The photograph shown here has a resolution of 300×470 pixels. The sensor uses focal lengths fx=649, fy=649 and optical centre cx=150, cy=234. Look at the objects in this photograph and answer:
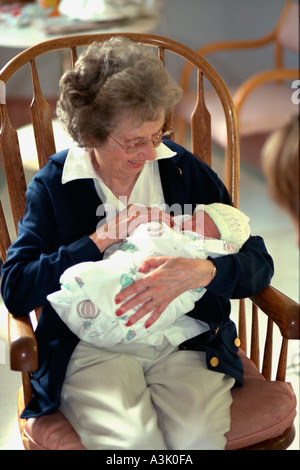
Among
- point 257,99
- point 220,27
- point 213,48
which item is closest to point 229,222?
point 257,99

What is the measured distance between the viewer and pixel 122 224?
1492 millimetres

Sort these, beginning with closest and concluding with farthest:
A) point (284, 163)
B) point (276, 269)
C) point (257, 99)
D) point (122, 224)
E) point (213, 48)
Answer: point (284, 163), point (122, 224), point (276, 269), point (257, 99), point (213, 48)

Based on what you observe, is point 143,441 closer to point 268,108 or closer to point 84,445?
point 84,445

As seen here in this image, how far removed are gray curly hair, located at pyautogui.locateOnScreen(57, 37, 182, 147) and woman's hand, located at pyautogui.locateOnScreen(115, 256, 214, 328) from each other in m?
0.33

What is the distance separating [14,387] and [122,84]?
1329 millimetres

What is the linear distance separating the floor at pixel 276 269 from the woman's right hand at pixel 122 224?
246 millimetres

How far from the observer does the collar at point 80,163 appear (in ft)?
5.12

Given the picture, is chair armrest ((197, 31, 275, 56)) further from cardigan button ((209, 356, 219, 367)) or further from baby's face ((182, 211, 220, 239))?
cardigan button ((209, 356, 219, 367))

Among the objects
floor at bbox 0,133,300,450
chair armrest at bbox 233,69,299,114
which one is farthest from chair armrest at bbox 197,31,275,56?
floor at bbox 0,133,300,450

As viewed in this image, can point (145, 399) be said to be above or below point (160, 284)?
below

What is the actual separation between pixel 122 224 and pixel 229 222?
0.24 metres

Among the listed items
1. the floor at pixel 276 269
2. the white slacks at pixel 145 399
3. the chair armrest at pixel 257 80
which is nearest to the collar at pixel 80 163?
the floor at pixel 276 269

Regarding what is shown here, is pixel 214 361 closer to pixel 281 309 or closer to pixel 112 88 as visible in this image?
pixel 281 309

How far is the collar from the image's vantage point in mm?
1562
